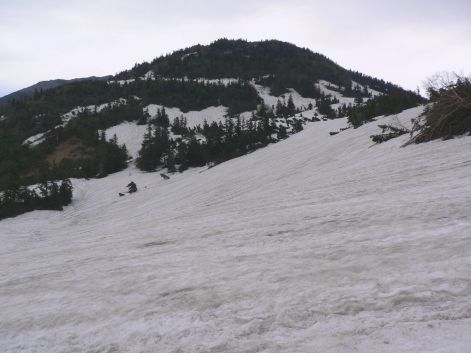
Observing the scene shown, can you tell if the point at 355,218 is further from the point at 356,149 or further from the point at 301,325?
the point at 356,149

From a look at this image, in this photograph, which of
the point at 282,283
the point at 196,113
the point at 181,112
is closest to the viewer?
the point at 282,283

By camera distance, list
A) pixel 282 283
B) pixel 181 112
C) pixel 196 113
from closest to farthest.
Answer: pixel 282 283 < pixel 181 112 < pixel 196 113

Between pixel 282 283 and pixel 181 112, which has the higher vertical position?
pixel 181 112

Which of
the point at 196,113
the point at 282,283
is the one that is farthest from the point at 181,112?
the point at 282,283

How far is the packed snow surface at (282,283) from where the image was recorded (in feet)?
4.93

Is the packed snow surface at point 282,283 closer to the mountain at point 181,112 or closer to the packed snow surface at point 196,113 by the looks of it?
the mountain at point 181,112

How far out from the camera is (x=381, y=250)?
216cm

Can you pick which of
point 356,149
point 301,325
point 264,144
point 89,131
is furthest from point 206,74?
point 301,325

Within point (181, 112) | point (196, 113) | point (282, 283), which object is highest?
point (181, 112)

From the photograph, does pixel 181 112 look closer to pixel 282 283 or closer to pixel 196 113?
pixel 196 113

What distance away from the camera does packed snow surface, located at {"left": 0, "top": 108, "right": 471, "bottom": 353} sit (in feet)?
4.93

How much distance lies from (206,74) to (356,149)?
109545 mm

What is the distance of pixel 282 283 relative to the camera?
201 centimetres

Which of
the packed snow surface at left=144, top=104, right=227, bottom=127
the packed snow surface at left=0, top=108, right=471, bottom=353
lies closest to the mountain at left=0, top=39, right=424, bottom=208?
the packed snow surface at left=144, top=104, right=227, bottom=127
